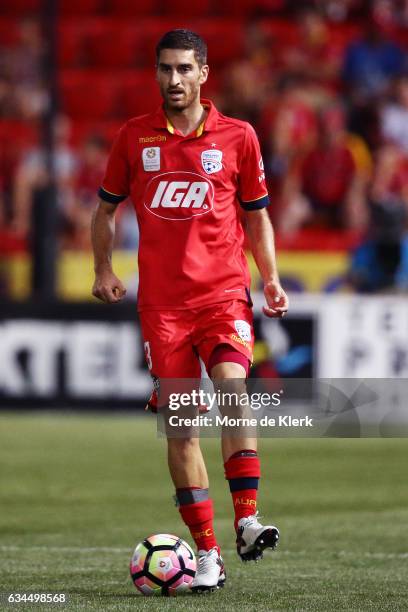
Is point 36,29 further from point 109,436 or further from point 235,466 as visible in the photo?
point 235,466

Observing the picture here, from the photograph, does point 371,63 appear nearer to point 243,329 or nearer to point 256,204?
point 256,204

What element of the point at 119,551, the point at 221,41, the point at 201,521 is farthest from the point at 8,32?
the point at 201,521

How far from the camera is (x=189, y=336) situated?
246 inches

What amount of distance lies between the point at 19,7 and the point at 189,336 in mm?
14847

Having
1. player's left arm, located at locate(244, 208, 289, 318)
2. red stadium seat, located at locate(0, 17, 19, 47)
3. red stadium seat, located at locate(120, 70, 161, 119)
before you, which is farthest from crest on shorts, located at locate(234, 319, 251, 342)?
red stadium seat, located at locate(120, 70, 161, 119)

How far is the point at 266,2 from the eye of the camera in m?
19.8

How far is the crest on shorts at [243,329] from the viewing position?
626 cm

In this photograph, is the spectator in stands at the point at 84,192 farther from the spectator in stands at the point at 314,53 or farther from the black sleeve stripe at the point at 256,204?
the black sleeve stripe at the point at 256,204

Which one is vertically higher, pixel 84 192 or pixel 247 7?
pixel 247 7

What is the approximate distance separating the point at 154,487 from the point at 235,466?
444 cm

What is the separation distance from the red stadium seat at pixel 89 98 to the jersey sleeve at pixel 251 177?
13.3 m

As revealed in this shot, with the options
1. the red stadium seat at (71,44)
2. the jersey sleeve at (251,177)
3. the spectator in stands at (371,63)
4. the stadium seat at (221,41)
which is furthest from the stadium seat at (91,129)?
the jersey sleeve at (251,177)

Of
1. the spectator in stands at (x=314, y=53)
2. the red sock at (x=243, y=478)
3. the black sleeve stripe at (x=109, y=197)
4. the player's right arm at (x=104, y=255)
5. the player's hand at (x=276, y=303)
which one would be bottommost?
the red sock at (x=243, y=478)

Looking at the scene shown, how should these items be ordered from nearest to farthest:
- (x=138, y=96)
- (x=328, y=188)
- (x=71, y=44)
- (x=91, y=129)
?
(x=328, y=188) < (x=91, y=129) < (x=138, y=96) < (x=71, y=44)
